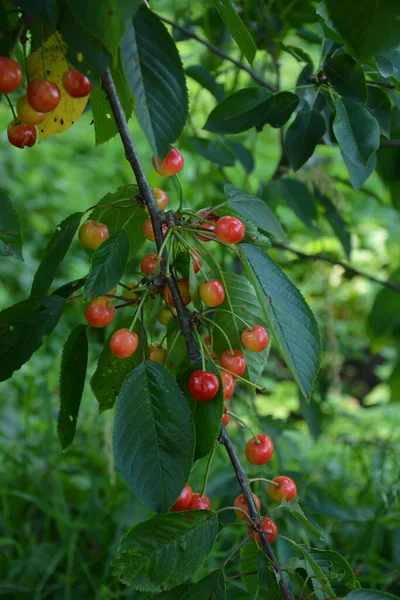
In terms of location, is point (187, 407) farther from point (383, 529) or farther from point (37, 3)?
point (383, 529)

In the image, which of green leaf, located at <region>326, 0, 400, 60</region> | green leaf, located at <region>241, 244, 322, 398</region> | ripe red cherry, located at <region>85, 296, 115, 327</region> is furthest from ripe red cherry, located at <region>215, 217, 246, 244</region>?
green leaf, located at <region>326, 0, 400, 60</region>

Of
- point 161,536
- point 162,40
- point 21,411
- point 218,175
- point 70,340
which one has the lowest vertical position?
point 21,411

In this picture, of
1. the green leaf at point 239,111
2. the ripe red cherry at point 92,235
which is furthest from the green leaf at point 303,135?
the ripe red cherry at point 92,235

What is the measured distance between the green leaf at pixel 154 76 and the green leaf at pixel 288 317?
14cm

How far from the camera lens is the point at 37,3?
0.45 metres

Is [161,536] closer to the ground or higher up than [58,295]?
closer to the ground

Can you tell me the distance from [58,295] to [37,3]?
29 cm

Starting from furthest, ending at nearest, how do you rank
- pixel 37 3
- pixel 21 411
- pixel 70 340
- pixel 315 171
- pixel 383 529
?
pixel 21 411, pixel 383 529, pixel 315 171, pixel 70 340, pixel 37 3

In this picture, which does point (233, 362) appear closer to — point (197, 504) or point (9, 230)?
point (197, 504)

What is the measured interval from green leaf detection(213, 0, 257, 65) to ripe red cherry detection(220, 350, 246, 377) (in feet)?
0.92

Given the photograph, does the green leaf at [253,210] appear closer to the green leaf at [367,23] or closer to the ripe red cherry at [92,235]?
the ripe red cherry at [92,235]

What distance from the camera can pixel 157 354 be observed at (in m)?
0.67

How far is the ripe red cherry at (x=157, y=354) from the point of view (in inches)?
26.2

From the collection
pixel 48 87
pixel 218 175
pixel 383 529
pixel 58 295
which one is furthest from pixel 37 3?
pixel 383 529
